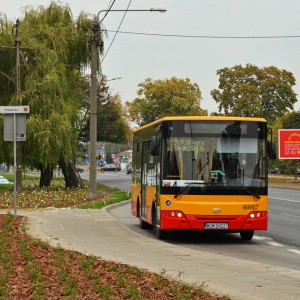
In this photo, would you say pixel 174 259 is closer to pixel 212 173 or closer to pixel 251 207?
pixel 212 173

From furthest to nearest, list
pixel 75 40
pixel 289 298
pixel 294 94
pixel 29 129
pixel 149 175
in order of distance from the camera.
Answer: pixel 294 94, pixel 75 40, pixel 29 129, pixel 149 175, pixel 289 298

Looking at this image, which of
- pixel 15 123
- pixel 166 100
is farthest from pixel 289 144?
pixel 15 123

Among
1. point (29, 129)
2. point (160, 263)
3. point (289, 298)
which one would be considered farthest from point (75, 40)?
point (289, 298)

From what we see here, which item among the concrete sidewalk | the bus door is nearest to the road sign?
the concrete sidewalk

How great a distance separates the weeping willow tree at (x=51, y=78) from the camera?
35.0 m

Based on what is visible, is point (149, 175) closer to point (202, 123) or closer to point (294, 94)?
point (202, 123)

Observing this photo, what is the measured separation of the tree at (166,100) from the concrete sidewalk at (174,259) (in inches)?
3568

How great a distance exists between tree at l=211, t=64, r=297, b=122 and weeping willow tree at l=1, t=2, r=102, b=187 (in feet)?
196

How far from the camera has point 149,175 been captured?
17.1 metres

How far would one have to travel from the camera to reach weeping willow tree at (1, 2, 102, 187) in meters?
35.0

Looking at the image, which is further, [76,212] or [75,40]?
[75,40]

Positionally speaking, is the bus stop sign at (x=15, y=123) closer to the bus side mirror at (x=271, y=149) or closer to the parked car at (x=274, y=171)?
the bus side mirror at (x=271, y=149)

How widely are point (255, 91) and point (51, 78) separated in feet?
217

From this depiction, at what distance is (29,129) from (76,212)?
11888 millimetres
